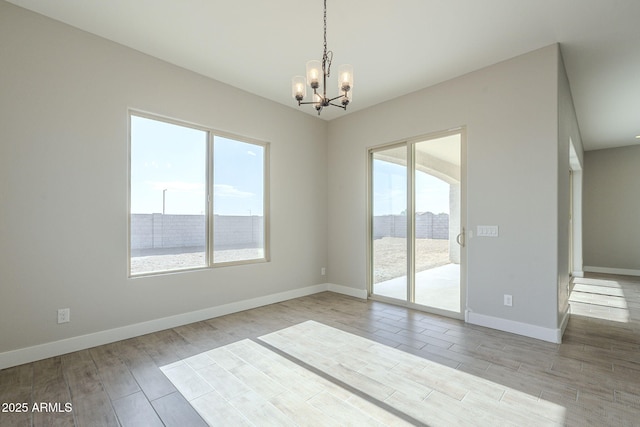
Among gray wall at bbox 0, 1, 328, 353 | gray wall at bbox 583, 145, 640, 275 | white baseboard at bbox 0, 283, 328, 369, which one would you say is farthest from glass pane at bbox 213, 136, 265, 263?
gray wall at bbox 583, 145, 640, 275

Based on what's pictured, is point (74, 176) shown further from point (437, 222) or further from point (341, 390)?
point (437, 222)

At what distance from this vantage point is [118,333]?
307cm

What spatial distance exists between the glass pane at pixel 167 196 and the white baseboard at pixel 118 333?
1.98ft

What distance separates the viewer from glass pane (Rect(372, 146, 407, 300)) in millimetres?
4469

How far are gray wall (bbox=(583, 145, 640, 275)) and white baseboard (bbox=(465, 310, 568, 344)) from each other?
19.6 ft

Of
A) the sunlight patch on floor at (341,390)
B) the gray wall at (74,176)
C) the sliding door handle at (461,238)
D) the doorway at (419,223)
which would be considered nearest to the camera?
the sunlight patch on floor at (341,390)

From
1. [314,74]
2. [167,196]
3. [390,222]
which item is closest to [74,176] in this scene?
[167,196]

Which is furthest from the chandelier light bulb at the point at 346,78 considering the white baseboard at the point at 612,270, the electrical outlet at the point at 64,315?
the white baseboard at the point at 612,270

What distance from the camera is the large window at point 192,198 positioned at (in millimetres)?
3361

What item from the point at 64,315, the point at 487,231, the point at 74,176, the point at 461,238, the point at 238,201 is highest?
the point at 74,176

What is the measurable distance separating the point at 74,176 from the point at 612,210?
10398 millimetres

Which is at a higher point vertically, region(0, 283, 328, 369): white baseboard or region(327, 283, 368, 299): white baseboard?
region(0, 283, 328, 369): white baseboard

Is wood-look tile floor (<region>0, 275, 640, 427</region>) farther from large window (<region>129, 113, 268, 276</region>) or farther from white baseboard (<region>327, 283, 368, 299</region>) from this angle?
white baseboard (<region>327, 283, 368, 299</region>)

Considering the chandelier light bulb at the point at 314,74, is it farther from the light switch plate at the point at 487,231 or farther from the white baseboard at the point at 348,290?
A: the white baseboard at the point at 348,290
